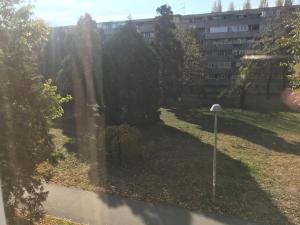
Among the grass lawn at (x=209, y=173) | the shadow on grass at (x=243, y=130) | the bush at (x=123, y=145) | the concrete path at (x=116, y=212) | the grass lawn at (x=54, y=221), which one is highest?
the bush at (x=123, y=145)

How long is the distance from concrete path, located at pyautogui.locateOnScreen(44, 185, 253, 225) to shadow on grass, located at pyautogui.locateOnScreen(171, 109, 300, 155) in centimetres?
959

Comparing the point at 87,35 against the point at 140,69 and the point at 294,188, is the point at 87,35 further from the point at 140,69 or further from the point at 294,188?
the point at 294,188

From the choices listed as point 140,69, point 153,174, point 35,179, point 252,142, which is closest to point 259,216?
point 153,174

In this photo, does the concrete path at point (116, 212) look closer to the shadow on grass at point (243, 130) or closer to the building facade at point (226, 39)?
the shadow on grass at point (243, 130)

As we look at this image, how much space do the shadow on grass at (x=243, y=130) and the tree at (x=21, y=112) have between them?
1347cm

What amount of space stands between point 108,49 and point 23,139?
15221mm

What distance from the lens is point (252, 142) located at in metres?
20.1

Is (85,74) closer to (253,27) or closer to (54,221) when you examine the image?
(54,221)

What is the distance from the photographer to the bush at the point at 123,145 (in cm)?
1467

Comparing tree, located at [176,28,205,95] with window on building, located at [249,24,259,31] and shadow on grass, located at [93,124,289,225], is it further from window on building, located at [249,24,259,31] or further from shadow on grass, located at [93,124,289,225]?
window on building, located at [249,24,259,31]

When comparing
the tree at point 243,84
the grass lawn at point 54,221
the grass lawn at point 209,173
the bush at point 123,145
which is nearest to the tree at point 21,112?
the grass lawn at point 54,221

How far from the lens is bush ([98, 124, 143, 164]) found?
1467 centimetres

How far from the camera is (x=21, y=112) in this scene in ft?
23.3

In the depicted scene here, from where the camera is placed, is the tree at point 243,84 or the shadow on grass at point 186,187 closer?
the shadow on grass at point 186,187
